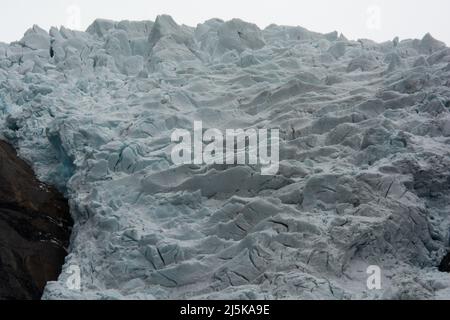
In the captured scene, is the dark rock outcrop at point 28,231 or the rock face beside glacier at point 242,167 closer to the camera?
the rock face beside glacier at point 242,167

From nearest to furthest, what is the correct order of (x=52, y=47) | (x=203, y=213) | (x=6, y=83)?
(x=203, y=213) → (x=6, y=83) → (x=52, y=47)

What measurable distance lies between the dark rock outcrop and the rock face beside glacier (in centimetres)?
21

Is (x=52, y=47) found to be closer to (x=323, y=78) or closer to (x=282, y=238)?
(x=323, y=78)

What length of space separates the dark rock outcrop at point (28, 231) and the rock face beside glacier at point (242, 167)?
0.21 m

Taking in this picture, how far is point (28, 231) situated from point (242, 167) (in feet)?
8.37

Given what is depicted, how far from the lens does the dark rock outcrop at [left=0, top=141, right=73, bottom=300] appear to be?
6.29 metres

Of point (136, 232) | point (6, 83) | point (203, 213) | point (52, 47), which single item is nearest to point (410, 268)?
point (203, 213)

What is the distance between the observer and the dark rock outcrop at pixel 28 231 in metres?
6.29

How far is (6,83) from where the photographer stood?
9.81 meters

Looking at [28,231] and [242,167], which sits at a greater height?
[242,167]

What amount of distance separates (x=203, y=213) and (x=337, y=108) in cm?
283

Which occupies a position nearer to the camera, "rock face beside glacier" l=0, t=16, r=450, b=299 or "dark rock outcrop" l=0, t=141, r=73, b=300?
"rock face beside glacier" l=0, t=16, r=450, b=299

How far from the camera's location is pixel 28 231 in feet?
22.7

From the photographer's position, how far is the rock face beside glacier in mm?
6176
